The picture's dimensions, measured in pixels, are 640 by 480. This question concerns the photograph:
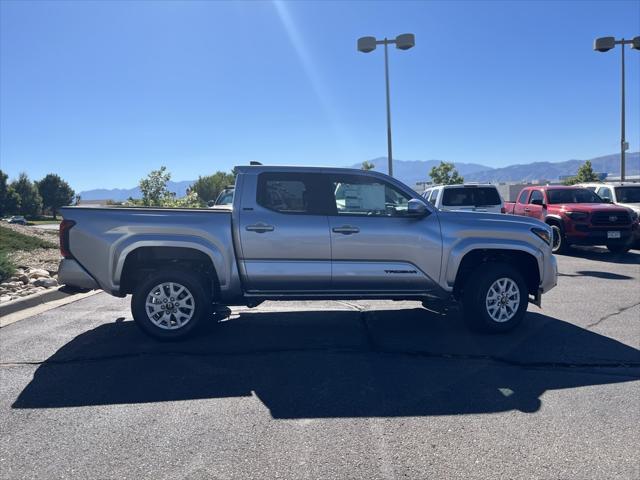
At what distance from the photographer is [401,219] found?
616cm

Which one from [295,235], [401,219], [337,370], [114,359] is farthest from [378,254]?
[114,359]

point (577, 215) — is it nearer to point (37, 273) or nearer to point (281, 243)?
point (281, 243)

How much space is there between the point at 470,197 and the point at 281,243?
9383 mm

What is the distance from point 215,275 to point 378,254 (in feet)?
6.21

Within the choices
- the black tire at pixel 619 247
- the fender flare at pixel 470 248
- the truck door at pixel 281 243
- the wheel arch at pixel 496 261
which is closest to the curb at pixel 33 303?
the truck door at pixel 281 243

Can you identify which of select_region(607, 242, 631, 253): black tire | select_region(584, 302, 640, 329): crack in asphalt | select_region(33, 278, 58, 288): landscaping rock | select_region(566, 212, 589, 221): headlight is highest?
select_region(566, 212, 589, 221): headlight

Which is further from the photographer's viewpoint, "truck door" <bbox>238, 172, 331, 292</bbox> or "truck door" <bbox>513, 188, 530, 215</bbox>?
"truck door" <bbox>513, 188, 530, 215</bbox>

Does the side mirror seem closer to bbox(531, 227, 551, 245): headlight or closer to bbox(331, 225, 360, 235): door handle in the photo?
bbox(331, 225, 360, 235): door handle

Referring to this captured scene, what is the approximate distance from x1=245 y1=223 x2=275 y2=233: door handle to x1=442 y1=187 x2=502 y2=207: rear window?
9.02m

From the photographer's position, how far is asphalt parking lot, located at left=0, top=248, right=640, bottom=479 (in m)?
3.40

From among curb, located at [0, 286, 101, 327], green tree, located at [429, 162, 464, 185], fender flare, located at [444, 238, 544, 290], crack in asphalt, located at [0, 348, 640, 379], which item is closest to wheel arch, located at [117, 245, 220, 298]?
crack in asphalt, located at [0, 348, 640, 379]

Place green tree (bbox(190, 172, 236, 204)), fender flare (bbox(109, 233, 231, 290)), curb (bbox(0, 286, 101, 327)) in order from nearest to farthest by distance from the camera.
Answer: fender flare (bbox(109, 233, 231, 290))
curb (bbox(0, 286, 101, 327))
green tree (bbox(190, 172, 236, 204))

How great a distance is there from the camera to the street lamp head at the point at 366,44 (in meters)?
19.5

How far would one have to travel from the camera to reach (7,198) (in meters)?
60.4
